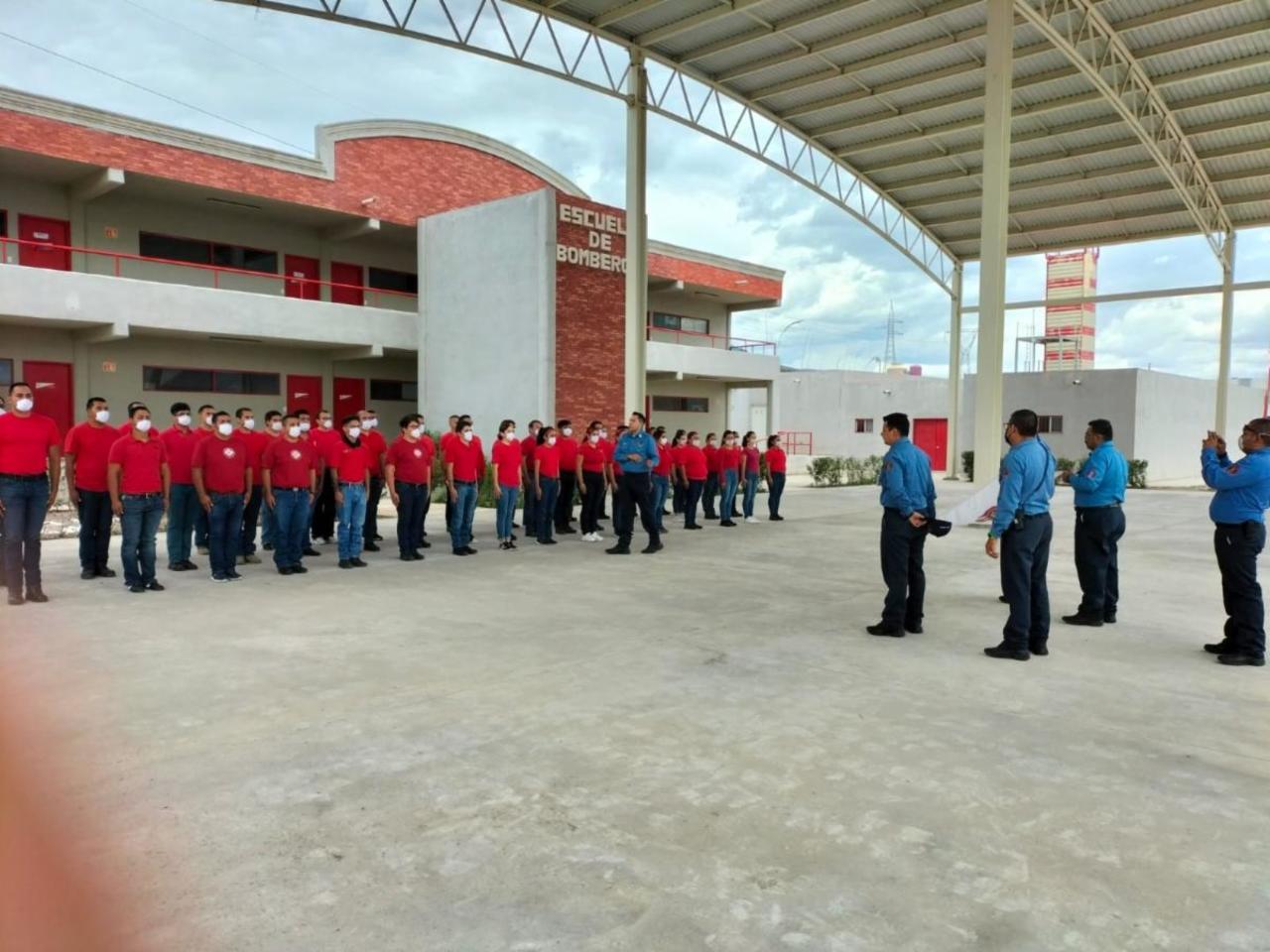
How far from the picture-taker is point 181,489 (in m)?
9.05

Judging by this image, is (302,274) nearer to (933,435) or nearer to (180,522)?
(180,522)

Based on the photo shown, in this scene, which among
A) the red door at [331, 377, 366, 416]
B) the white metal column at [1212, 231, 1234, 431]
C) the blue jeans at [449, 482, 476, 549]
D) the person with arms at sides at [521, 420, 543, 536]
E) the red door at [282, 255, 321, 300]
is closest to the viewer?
the blue jeans at [449, 482, 476, 549]

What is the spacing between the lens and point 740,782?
3688mm

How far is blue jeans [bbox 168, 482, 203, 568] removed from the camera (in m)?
9.08

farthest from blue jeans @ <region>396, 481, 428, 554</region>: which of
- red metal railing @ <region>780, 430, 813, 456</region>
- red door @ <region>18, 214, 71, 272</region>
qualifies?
red metal railing @ <region>780, 430, 813, 456</region>

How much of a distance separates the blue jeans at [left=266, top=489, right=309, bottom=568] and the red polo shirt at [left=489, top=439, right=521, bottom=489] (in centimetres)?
251

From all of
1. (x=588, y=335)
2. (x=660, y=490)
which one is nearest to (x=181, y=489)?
(x=660, y=490)

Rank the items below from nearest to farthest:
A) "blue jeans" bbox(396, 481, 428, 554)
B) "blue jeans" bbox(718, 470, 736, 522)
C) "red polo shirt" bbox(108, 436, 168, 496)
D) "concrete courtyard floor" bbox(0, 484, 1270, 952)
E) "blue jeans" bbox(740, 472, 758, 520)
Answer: "concrete courtyard floor" bbox(0, 484, 1270, 952), "red polo shirt" bbox(108, 436, 168, 496), "blue jeans" bbox(396, 481, 428, 554), "blue jeans" bbox(718, 470, 736, 522), "blue jeans" bbox(740, 472, 758, 520)

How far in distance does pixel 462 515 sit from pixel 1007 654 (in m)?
6.70

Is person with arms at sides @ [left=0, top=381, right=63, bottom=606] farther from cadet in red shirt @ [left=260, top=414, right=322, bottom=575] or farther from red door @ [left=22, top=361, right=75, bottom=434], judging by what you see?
red door @ [left=22, top=361, right=75, bottom=434]

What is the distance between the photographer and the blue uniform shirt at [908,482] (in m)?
6.40

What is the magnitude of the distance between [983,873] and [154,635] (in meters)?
5.61

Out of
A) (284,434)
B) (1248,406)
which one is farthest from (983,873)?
(1248,406)

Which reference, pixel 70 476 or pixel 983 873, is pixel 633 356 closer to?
pixel 70 476
